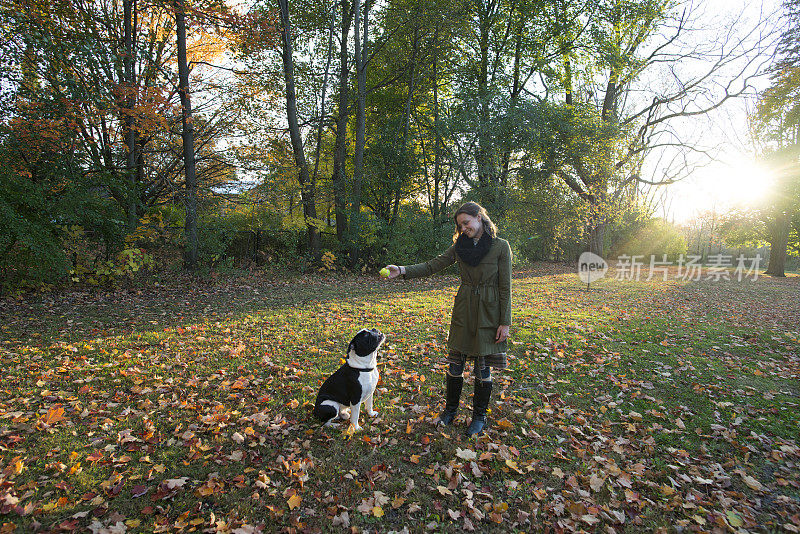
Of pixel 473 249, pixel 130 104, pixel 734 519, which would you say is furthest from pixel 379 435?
pixel 130 104

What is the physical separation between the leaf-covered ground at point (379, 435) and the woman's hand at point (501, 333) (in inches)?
40.4

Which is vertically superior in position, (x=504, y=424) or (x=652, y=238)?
(x=652, y=238)

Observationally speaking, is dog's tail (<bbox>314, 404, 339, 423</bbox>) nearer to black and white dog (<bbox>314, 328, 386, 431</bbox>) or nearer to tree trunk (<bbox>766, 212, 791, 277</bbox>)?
black and white dog (<bbox>314, 328, 386, 431</bbox>)

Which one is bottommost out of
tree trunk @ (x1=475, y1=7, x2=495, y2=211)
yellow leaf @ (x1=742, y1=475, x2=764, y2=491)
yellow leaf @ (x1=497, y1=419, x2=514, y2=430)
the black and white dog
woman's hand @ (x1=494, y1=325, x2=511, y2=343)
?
yellow leaf @ (x1=742, y1=475, x2=764, y2=491)

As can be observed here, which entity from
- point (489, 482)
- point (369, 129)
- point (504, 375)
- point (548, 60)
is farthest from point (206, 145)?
point (548, 60)

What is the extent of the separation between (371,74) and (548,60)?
30.8 ft

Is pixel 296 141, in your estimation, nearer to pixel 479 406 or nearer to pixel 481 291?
pixel 481 291

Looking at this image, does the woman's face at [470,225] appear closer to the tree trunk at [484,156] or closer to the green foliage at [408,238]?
the green foliage at [408,238]

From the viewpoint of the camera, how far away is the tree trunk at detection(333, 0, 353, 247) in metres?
15.6

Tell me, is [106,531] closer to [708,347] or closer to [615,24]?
[708,347]

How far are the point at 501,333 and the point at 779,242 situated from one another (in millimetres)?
29271

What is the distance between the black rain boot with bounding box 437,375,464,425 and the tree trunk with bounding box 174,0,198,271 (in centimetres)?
988

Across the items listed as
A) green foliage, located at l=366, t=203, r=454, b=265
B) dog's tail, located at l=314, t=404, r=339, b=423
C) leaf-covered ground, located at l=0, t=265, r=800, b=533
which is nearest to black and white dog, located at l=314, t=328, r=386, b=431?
dog's tail, located at l=314, t=404, r=339, b=423

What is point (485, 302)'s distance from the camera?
3.58 meters
